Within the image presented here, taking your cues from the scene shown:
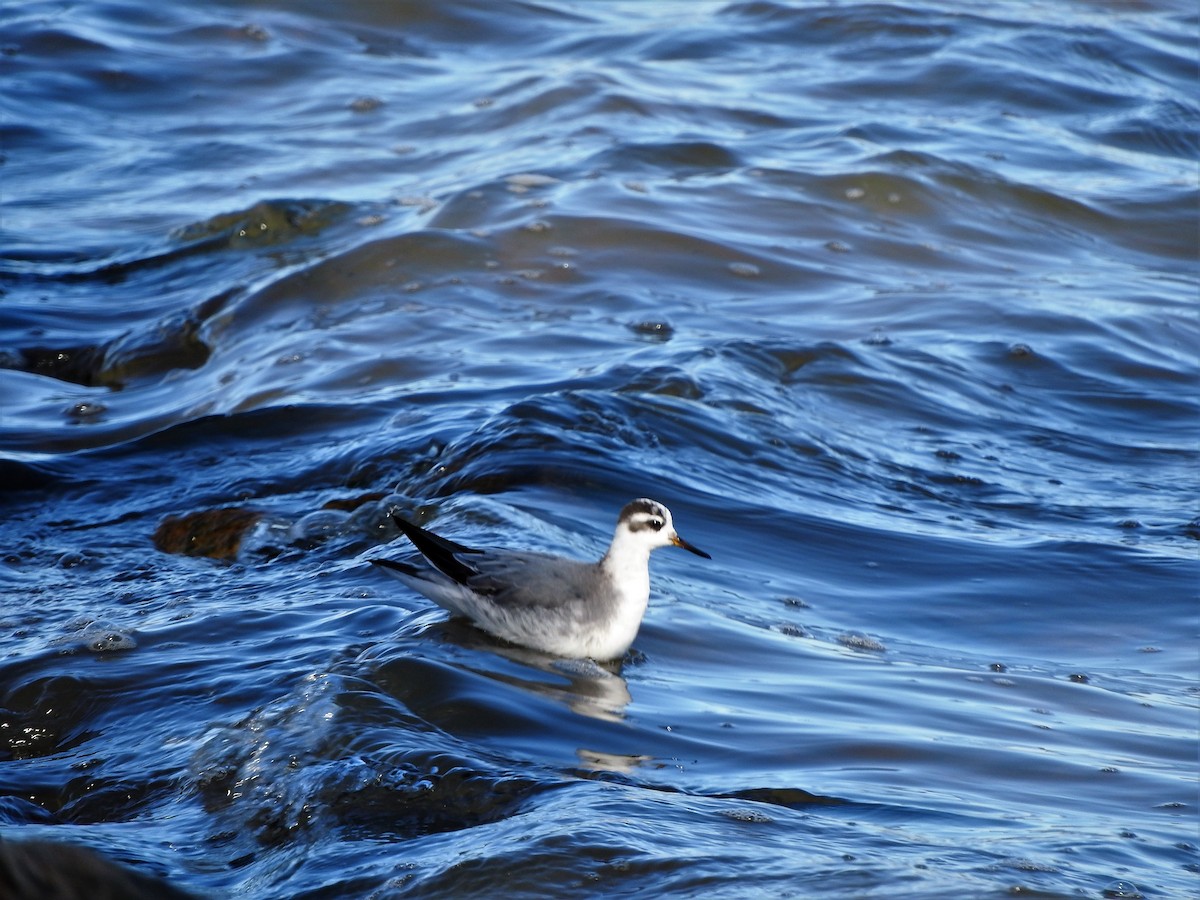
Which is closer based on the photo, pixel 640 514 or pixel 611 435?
pixel 640 514

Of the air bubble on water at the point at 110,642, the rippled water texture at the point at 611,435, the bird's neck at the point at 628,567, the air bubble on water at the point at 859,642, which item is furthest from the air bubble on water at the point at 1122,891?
the air bubble on water at the point at 110,642

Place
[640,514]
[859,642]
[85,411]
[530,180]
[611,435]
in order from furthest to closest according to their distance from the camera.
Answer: [530,180] < [85,411] < [611,435] < [859,642] < [640,514]

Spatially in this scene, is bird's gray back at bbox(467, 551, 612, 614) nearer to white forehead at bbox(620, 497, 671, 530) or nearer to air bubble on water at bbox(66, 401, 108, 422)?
white forehead at bbox(620, 497, 671, 530)

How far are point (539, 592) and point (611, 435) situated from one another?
245cm

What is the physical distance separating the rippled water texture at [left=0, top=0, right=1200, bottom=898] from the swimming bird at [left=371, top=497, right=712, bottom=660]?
112mm

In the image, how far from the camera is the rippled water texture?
4.74 metres

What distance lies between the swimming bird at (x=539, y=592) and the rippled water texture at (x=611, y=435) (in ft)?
0.37

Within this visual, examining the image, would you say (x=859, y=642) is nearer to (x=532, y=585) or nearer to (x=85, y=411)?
(x=532, y=585)

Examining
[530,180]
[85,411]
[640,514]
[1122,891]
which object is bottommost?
[85,411]

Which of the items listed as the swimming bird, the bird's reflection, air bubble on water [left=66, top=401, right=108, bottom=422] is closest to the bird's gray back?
the swimming bird

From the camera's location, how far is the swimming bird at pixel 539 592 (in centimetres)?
589

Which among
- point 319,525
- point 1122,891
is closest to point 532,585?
point 319,525

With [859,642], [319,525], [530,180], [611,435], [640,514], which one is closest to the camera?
[640,514]

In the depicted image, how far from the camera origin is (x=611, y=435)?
325 inches
